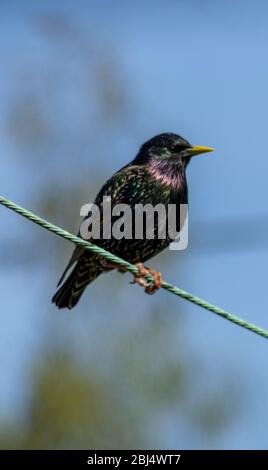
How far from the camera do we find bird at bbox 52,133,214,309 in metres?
8.23

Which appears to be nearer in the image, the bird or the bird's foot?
the bird's foot

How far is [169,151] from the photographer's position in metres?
8.50

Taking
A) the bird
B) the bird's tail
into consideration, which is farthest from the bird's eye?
the bird's tail

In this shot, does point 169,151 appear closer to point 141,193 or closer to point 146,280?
point 141,193

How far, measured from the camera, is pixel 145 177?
8336 millimetres

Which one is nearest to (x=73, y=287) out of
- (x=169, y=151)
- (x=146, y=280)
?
(x=146, y=280)

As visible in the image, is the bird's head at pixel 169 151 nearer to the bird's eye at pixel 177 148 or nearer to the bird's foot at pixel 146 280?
the bird's eye at pixel 177 148

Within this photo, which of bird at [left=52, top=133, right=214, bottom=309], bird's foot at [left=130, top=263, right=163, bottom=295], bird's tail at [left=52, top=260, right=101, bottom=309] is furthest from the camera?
bird's tail at [left=52, top=260, right=101, bottom=309]

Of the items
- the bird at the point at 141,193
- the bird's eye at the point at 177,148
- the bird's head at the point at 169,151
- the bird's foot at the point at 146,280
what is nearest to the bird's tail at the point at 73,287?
the bird at the point at 141,193

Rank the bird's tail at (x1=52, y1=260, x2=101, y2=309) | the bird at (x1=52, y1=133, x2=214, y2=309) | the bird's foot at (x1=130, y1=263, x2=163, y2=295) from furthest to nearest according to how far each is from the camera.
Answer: the bird's tail at (x1=52, y1=260, x2=101, y2=309), the bird at (x1=52, y1=133, x2=214, y2=309), the bird's foot at (x1=130, y1=263, x2=163, y2=295)

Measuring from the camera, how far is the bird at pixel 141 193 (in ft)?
27.0

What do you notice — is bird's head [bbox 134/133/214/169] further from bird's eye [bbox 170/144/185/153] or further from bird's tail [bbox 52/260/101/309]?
bird's tail [bbox 52/260/101/309]
